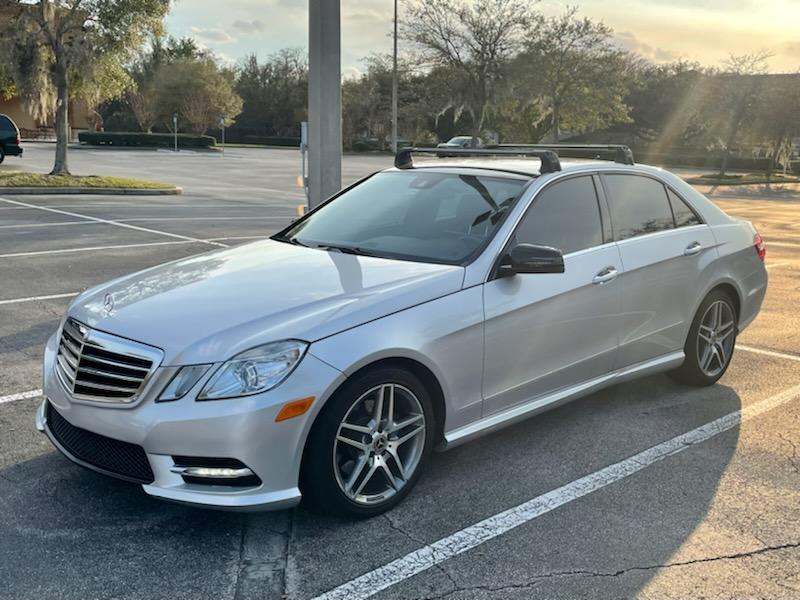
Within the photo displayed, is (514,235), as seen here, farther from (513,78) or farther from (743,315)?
(513,78)

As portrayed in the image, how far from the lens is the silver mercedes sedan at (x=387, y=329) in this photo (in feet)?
10.3

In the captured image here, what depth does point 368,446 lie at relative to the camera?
3506 mm

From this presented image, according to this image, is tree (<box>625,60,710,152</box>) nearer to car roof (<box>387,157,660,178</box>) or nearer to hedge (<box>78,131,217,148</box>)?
hedge (<box>78,131,217,148</box>)

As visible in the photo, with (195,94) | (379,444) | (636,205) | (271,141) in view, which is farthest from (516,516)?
(271,141)

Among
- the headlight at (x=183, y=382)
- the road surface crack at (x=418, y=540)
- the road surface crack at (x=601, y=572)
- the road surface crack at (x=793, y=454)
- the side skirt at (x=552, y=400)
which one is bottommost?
the road surface crack at (x=601, y=572)

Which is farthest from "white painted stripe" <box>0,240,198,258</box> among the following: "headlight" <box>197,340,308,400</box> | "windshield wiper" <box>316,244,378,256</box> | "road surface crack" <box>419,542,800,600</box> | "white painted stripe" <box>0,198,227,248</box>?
"road surface crack" <box>419,542,800,600</box>

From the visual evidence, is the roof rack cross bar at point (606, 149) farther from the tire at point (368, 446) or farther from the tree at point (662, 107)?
the tree at point (662, 107)

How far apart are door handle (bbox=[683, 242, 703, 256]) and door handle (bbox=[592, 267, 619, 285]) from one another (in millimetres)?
825

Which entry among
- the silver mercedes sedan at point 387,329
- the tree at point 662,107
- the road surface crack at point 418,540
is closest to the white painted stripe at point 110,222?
the silver mercedes sedan at point 387,329

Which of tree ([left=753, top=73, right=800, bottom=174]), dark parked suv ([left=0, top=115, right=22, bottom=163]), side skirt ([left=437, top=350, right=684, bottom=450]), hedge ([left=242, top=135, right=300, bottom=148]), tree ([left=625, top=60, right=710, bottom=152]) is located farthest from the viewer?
hedge ([left=242, top=135, right=300, bottom=148])

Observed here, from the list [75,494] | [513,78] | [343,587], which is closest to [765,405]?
[343,587]

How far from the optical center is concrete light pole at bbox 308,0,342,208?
26.4 feet

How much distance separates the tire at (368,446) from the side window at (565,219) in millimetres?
1184

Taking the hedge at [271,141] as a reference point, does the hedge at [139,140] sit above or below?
below
